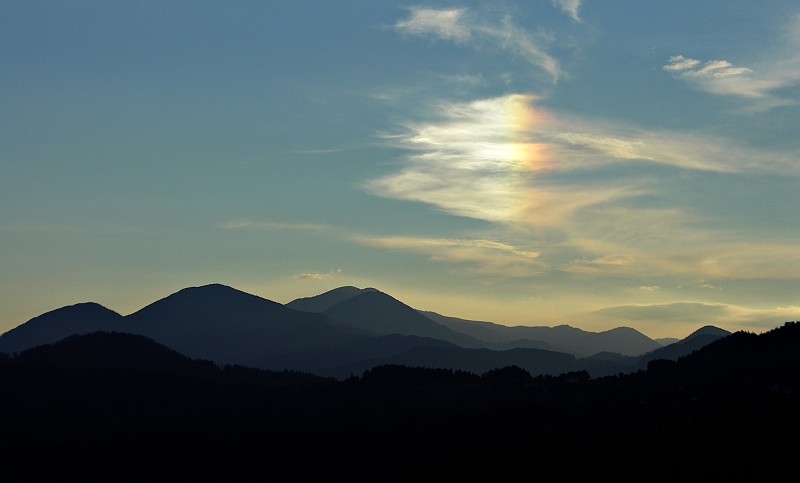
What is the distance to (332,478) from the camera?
180125 millimetres

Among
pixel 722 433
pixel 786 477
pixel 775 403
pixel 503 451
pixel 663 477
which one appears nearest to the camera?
pixel 786 477

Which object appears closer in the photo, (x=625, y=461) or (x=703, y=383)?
(x=625, y=461)

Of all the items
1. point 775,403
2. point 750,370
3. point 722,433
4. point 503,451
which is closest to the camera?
point 722,433

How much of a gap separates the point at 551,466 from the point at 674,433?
2247 cm

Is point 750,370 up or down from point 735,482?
up

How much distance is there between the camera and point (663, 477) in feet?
461

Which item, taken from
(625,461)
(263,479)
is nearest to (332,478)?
(263,479)

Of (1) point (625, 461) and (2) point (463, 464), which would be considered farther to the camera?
(2) point (463, 464)

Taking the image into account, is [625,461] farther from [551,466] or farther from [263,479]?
[263,479]

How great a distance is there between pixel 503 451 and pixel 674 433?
32434 millimetres

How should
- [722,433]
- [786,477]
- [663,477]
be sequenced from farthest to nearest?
[722,433] < [663,477] < [786,477]

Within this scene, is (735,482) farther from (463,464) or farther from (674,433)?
(463,464)

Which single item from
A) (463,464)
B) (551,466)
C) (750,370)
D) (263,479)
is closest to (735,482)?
(551,466)

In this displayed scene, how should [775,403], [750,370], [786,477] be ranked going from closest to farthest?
→ [786,477] < [775,403] < [750,370]
